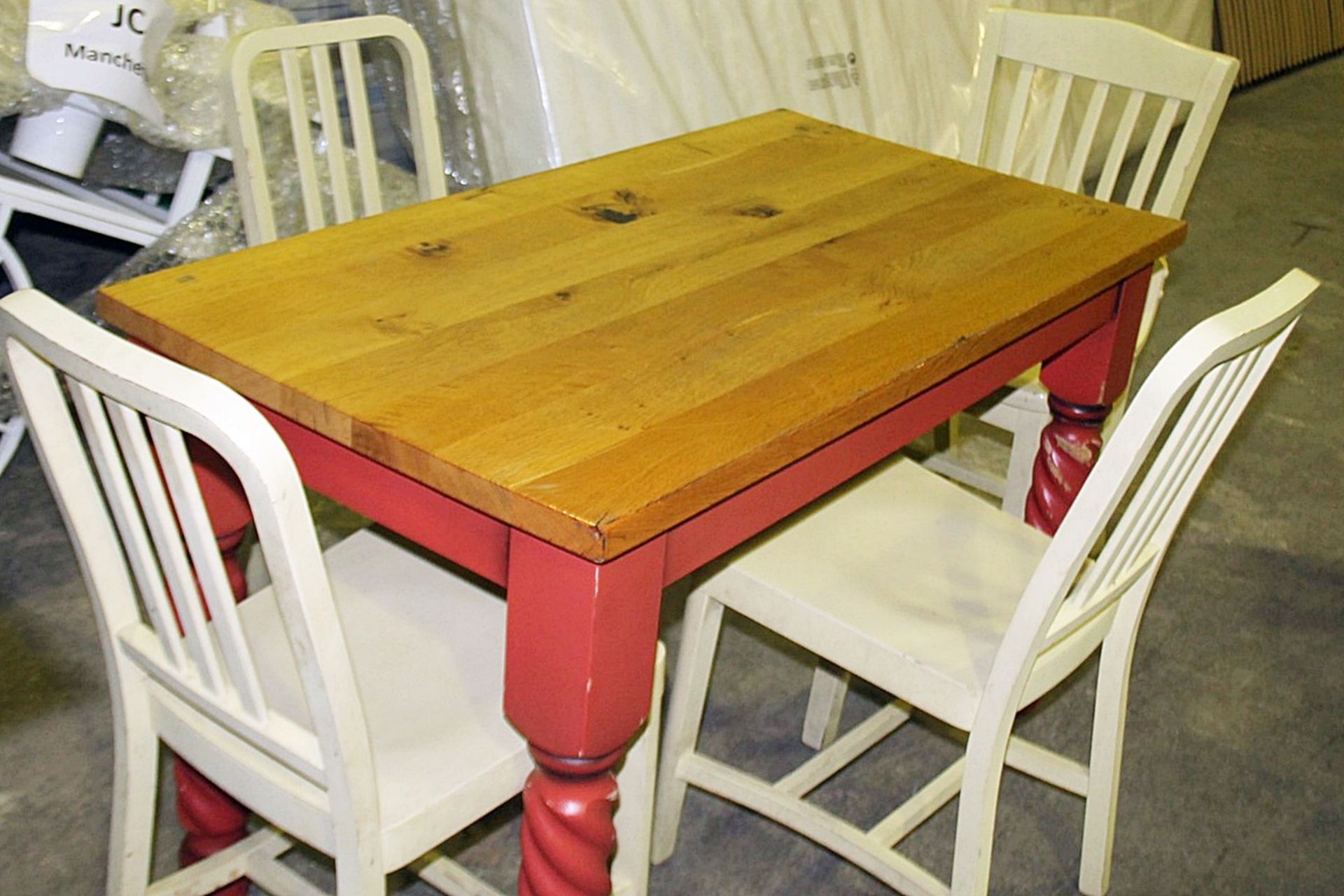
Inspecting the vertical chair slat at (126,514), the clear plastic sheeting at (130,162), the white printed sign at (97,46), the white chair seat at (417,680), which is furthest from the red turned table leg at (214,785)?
the clear plastic sheeting at (130,162)

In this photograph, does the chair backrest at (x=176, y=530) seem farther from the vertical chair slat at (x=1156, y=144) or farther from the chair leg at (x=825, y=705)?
the vertical chair slat at (x=1156, y=144)

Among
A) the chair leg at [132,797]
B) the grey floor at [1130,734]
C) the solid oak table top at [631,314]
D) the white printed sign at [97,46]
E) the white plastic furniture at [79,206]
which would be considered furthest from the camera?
the white plastic furniture at [79,206]

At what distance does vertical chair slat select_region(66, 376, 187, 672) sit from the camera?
42.5 inches

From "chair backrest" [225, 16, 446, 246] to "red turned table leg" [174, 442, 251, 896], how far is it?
0.44 m

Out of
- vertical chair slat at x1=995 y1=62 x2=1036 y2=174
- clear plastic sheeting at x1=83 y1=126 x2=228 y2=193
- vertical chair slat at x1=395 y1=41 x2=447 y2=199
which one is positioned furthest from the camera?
clear plastic sheeting at x1=83 y1=126 x2=228 y2=193

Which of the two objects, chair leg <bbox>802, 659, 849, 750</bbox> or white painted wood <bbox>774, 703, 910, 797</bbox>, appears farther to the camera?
chair leg <bbox>802, 659, 849, 750</bbox>

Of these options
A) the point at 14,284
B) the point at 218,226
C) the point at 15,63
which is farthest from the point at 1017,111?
the point at 14,284

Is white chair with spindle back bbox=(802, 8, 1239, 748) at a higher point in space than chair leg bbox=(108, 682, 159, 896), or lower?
higher

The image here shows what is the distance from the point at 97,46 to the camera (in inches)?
93.0

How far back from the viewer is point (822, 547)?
5.21 ft

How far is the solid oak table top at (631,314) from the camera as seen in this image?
1181 millimetres

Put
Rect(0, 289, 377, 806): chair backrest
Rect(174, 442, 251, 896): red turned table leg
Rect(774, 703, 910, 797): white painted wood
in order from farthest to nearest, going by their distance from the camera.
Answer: Rect(774, 703, 910, 797): white painted wood, Rect(174, 442, 251, 896): red turned table leg, Rect(0, 289, 377, 806): chair backrest

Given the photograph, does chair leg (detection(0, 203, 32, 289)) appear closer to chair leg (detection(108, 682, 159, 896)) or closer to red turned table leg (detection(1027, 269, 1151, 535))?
chair leg (detection(108, 682, 159, 896))

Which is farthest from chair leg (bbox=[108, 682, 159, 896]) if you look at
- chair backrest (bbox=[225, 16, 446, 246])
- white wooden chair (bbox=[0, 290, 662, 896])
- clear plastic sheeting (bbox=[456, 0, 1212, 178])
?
clear plastic sheeting (bbox=[456, 0, 1212, 178])
